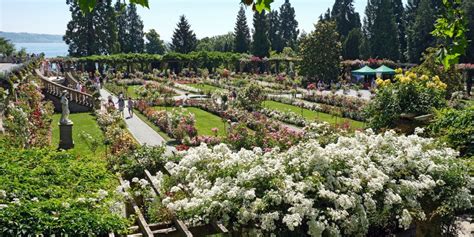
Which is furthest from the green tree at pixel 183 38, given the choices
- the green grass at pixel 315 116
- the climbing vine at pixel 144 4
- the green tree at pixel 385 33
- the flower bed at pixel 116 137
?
the climbing vine at pixel 144 4

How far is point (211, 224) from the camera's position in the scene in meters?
6.30

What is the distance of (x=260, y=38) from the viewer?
60.3 metres

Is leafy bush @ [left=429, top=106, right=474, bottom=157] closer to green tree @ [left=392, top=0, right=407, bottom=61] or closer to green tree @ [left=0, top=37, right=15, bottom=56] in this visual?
green tree @ [left=392, top=0, right=407, bottom=61]

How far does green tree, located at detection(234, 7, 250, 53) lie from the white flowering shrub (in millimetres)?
59297

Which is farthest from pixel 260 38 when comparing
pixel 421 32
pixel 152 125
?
pixel 152 125

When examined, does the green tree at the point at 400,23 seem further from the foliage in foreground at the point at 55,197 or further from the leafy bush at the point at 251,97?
the foliage in foreground at the point at 55,197

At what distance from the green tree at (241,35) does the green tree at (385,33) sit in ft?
64.6

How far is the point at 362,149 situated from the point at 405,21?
52468mm

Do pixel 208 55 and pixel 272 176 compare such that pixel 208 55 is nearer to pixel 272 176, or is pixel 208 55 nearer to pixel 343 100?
pixel 343 100

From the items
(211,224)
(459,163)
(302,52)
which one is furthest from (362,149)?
(302,52)

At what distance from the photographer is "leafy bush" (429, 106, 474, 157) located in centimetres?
1002

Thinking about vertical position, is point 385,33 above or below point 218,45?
above

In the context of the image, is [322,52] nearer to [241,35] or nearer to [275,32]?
[241,35]

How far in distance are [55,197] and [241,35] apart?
203ft
